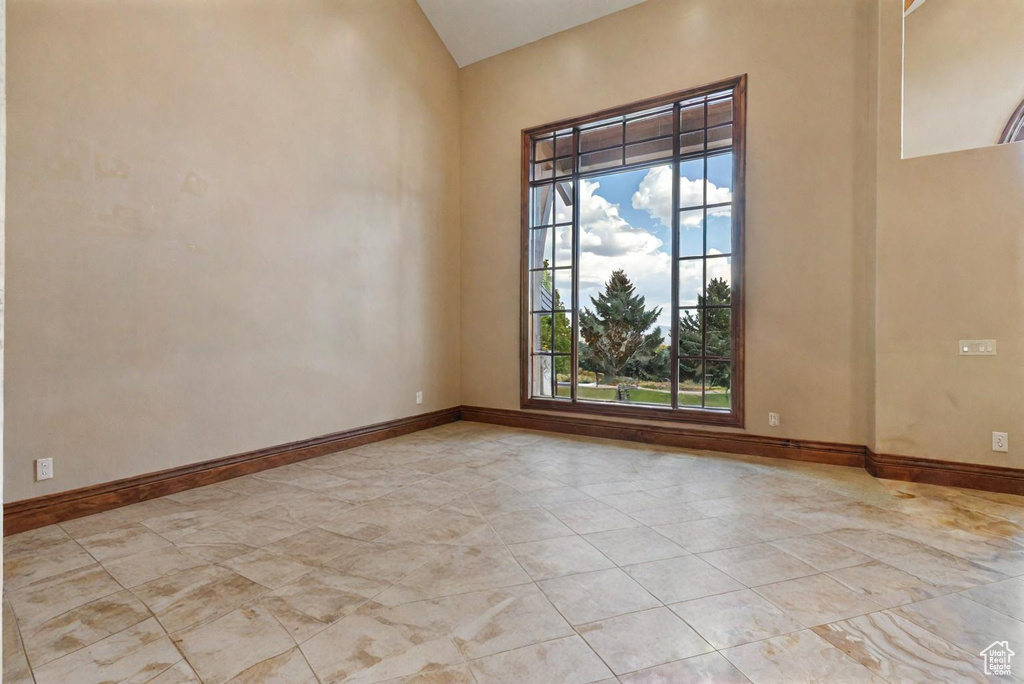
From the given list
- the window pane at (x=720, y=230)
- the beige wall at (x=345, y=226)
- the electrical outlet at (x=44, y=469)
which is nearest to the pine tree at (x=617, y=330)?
the window pane at (x=720, y=230)

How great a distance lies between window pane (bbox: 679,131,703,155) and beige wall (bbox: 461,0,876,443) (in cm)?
44

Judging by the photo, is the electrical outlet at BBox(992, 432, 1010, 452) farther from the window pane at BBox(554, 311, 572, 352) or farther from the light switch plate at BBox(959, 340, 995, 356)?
the window pane at BBox(554, 311, 572, 352)

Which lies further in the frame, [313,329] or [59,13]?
[313,329]

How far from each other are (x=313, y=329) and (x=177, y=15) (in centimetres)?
231

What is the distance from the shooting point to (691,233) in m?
4.74

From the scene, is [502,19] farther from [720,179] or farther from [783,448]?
[783,448]

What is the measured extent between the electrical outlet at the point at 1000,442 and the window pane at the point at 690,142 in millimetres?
3124

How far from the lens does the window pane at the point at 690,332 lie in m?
4.68

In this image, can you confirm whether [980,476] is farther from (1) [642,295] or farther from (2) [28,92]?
(2) [28,92]

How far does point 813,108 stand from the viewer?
4137mm

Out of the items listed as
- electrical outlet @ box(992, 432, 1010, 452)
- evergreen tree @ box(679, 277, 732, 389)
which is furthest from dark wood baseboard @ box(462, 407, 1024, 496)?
evergreen tree @ box(679, 277, 732, 389)

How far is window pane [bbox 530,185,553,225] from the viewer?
221 inches

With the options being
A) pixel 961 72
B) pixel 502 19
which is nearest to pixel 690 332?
pixel 961 72

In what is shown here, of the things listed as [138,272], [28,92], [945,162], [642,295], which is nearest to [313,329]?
[138,272]
